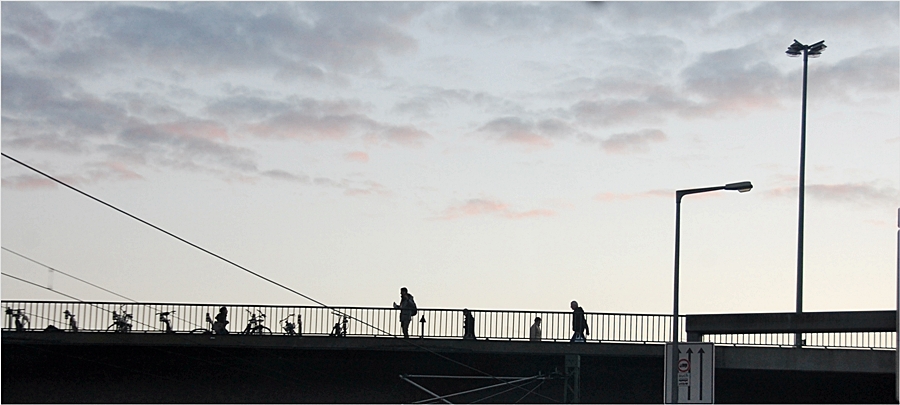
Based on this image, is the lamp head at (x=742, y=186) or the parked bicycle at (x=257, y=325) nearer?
the lamp head at (x=742, y=186)

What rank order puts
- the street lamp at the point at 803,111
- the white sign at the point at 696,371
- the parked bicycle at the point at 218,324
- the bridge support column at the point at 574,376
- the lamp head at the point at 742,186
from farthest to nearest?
the street lamp at the point at 803,111
the parked bicycle at the point at 218,324
the bridge support column at the point at 574,376
the lamp head at the point at 742,186
the white sign at the point at 696,371

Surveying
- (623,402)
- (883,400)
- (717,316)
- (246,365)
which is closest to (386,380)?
(246,365)

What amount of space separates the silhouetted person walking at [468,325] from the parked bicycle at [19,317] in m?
13.3

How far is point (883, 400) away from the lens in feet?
114

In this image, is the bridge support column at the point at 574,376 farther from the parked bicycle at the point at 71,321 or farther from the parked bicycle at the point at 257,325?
the parked bicycle at the point at 71,321

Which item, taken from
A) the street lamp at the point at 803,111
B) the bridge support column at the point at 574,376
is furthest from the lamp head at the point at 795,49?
the bridge support column at the point at 574,376

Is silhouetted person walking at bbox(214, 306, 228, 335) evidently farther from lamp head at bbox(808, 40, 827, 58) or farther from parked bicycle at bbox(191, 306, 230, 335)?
lamp head at bbox(808, 40, 827, 58)

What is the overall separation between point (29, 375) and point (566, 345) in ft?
54.1

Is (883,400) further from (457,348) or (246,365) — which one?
(246,365)

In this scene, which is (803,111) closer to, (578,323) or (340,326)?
(578,323)

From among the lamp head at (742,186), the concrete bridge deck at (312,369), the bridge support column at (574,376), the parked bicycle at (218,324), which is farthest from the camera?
the parked bicycle at (218,324)

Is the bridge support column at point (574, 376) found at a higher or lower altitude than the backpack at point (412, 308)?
lower

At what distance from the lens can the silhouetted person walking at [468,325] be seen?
3690cm

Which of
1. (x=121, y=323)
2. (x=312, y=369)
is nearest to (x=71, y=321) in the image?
(x=121, y=323)
